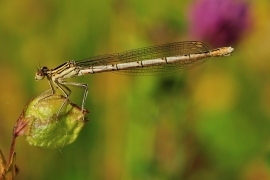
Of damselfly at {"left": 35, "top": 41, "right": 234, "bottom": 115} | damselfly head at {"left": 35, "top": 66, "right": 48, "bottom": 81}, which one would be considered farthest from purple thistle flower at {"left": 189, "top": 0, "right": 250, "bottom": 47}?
damselfly head at {"left": 35, "top": 66, "right": 48, "bottom": 81}

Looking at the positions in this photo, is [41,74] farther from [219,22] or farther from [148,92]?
[219,22]

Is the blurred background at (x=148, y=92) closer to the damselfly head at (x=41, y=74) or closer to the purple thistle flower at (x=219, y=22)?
the purple thistle flower at (x=219, y=22)

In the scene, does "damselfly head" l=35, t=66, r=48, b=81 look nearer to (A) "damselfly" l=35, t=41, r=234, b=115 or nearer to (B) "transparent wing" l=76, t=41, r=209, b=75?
(A) "damselfly" l=35, t=41, r=234, b=115

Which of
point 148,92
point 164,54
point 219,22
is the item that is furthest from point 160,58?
point 219,22

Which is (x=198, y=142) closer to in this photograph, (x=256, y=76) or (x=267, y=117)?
(x=267, y=117)

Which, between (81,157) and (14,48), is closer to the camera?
(81,157)

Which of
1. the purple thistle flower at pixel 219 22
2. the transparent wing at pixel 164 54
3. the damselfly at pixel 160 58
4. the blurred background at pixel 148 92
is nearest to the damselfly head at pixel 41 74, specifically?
the damselfly at pixel 160 58

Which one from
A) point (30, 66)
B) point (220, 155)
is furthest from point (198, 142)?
point (30, 66)
